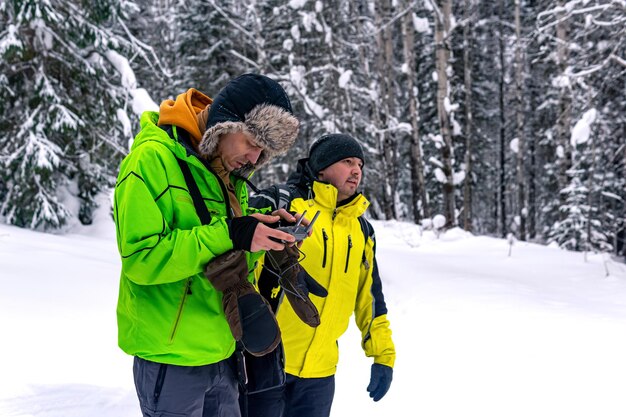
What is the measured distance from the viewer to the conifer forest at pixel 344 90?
9.59 metres

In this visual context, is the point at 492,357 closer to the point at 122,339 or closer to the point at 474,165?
the point at 122,339

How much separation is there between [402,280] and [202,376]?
665cm

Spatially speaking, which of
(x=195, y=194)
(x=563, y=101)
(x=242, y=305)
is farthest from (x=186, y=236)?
(x=563, y=101)

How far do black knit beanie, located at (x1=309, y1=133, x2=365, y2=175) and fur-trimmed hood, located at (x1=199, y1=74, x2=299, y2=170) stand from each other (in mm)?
879

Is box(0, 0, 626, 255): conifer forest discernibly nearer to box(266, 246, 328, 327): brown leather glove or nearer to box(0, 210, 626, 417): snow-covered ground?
box(266, 246, 328, 327): brown leather glove

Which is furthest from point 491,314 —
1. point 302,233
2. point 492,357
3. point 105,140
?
point 105,140

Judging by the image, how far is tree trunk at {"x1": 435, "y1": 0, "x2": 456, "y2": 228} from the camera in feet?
45.4

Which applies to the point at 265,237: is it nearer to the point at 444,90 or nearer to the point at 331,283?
the point at 331,283

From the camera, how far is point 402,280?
8359 mm

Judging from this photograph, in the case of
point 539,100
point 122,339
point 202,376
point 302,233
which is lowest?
point 202,376

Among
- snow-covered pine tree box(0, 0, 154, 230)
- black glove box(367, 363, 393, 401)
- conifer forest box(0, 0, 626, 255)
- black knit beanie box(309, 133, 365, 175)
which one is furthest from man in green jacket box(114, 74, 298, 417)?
snow-covered pine tree box(0, 0, 154, 230)

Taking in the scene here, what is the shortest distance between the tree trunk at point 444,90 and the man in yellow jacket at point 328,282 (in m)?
11.5

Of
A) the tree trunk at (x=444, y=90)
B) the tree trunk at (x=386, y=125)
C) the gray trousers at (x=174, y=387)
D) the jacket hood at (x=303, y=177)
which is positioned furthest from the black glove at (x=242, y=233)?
the tree trunk at (x=386, y=125)

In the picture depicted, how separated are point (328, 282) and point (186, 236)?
47.4 inches
